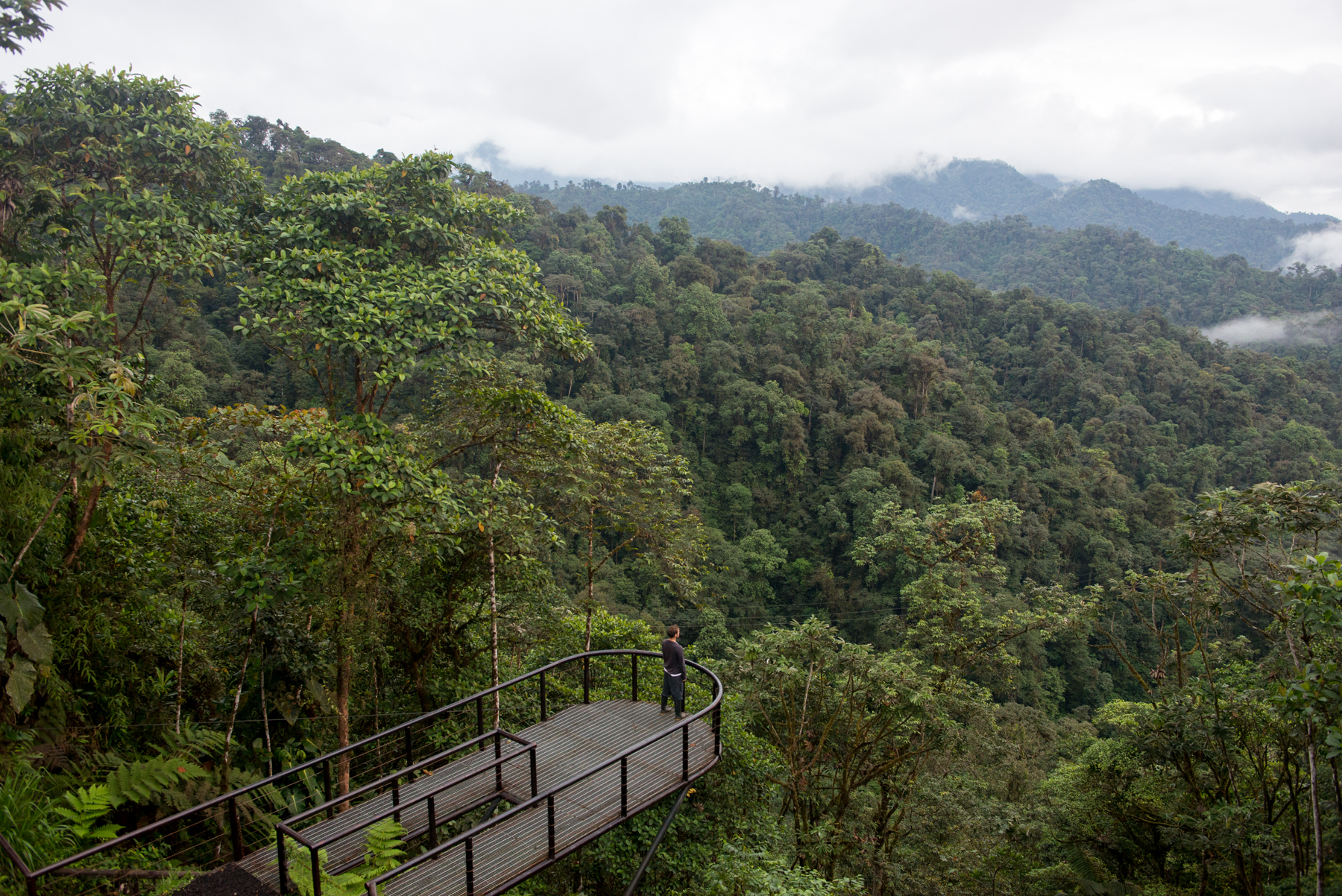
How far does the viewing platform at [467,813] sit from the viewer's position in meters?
4.61

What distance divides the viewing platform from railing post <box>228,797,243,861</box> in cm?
1

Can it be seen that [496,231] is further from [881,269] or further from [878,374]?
[881,269]

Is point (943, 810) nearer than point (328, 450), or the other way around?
point (328, 450)

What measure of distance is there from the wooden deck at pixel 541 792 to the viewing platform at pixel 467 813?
0.01 meters

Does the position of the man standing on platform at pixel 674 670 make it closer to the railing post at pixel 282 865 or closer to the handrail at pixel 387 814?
the handrail at pixel 387 814

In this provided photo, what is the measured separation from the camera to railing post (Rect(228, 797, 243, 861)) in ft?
A: 15.1

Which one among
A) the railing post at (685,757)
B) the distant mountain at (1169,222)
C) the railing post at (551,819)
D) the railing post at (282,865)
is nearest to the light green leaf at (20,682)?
the railing post at (282,865)

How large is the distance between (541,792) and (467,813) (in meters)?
0.58

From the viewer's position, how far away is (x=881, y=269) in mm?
60844

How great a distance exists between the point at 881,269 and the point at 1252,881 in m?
56.3

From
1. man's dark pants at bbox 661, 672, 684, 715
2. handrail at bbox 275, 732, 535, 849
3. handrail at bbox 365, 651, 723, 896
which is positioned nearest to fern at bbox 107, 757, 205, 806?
handrail at bbox 275, 732, 535, 849

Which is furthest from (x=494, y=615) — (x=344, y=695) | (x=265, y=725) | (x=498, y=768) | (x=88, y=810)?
(x=88, y=810)

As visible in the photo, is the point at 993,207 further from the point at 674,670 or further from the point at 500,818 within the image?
the point at 500,818

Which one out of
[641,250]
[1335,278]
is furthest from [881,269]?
[1335,278]
